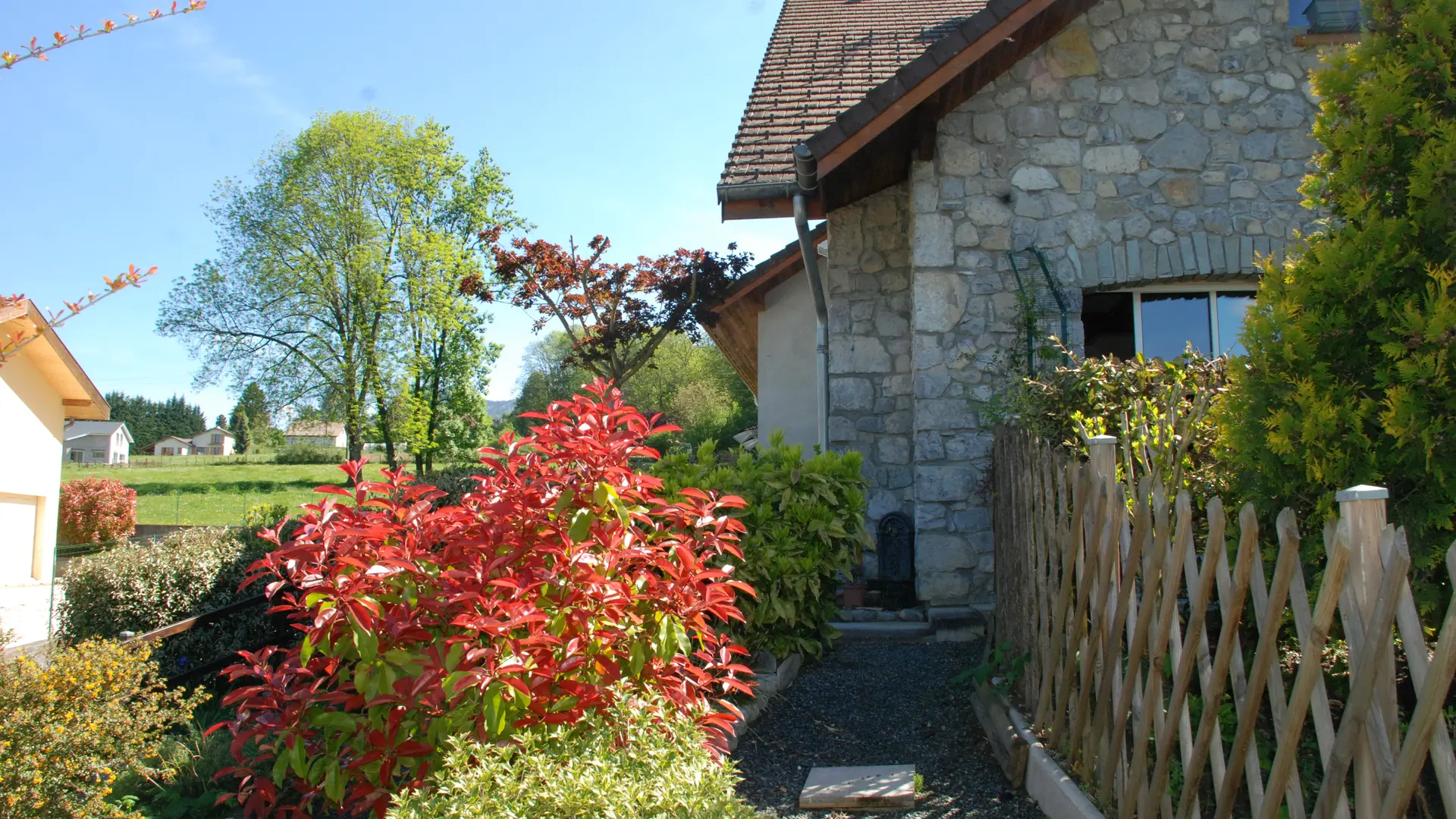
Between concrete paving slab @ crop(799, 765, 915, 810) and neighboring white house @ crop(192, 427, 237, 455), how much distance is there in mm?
69564

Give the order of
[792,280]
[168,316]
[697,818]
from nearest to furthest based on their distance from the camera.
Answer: [697,818] → [792,280] → [168,316]

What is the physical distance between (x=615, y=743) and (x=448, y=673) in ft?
1.70

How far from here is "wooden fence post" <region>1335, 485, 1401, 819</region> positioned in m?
1.85

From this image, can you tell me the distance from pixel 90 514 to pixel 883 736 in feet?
74.1

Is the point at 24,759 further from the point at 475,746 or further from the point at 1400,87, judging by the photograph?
the point at 1400,87

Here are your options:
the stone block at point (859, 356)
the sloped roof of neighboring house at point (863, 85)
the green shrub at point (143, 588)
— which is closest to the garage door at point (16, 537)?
the green shrub at point (143, 588)

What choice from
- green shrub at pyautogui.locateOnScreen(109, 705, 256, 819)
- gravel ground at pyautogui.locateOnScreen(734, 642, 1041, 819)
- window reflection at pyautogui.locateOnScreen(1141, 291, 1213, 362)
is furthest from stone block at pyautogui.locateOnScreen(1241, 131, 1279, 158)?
green shrub at pyautogui.locateOnScreen(109, 705, 256, 819)

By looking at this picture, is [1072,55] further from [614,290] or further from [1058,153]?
[614,290]

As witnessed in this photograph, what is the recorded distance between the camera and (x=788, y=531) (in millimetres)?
5031

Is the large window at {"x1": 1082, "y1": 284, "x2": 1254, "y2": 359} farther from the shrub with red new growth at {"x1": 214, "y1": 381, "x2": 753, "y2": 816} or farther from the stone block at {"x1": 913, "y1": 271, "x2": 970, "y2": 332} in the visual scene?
the shrub with red new growth at {"x1": 214, "y1": 381, "x2": 753, "y2": 816}

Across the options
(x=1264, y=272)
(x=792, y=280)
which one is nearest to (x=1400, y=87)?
(x=1264, y=272)

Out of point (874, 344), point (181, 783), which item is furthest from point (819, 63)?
point (181, 783)

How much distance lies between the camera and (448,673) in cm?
254

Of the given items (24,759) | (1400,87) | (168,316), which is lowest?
(24,759)
